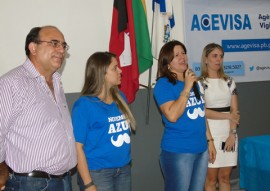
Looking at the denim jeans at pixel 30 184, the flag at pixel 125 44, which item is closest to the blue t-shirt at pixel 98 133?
the denim jeans at pixel 30 184

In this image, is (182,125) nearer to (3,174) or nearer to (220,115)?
(220,115)

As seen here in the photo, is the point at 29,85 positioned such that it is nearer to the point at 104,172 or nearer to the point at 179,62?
the point at 104,172

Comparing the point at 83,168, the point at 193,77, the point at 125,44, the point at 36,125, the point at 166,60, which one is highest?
the point at 125,44

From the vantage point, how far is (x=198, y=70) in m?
3.61

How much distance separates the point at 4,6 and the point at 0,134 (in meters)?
1.49

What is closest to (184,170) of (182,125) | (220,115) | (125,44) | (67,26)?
(182,125)

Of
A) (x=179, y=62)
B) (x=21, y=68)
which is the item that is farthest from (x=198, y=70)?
(x=21, y=68)

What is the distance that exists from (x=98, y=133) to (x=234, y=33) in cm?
250

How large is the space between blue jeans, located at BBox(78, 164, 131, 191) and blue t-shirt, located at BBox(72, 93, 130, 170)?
0.11 ft

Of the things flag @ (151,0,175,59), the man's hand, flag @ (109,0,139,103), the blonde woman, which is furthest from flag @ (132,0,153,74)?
the man's hand

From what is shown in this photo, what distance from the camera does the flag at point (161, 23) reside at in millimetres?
3232

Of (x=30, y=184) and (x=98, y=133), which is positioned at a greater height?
(x=98, y=133)

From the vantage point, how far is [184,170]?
7.25 feet

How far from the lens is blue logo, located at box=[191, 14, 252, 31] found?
11.8 feet
